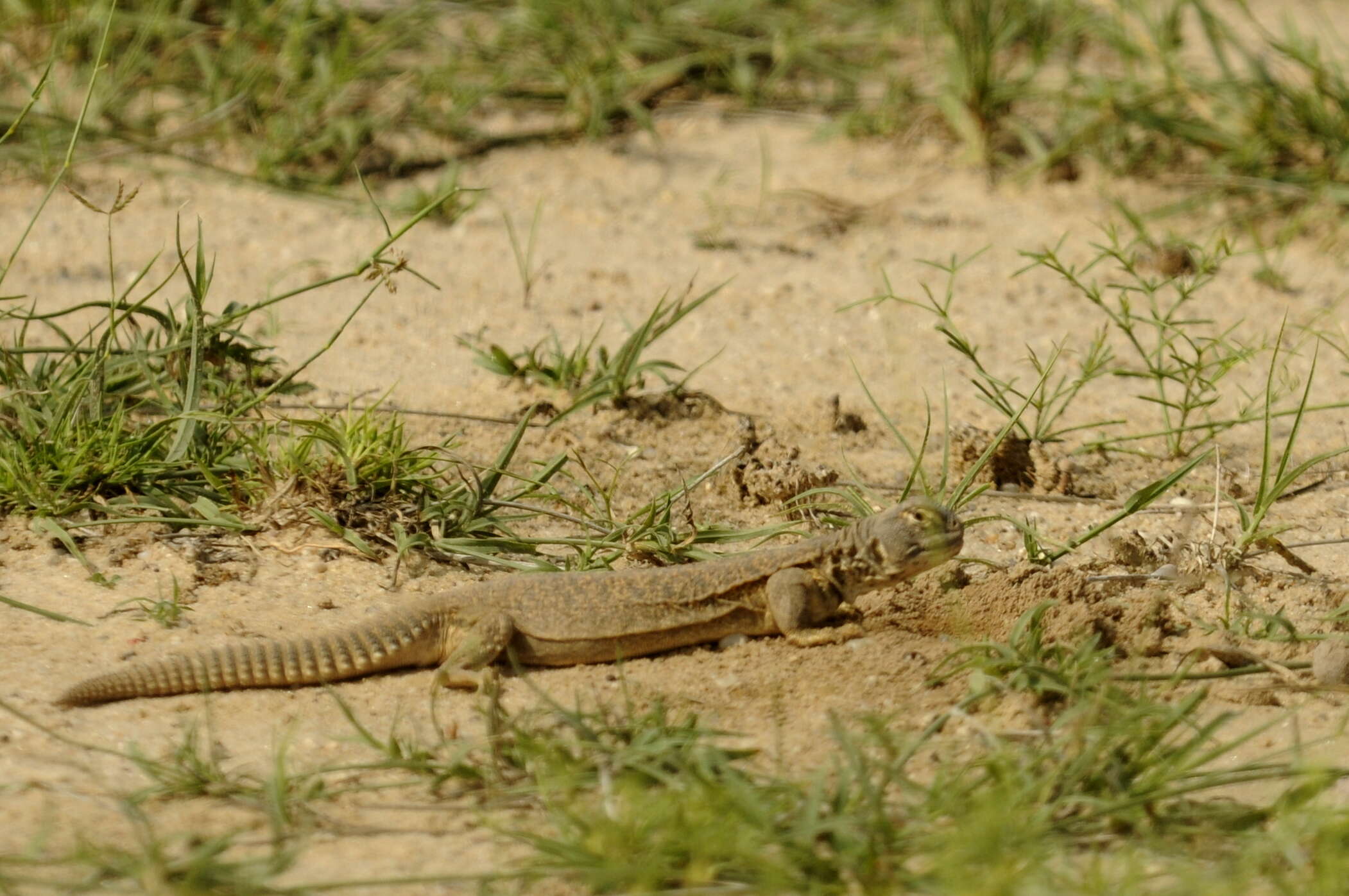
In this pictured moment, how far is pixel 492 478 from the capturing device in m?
5.08

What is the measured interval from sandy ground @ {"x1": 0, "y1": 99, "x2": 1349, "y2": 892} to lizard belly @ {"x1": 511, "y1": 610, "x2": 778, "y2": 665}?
2.0 inches

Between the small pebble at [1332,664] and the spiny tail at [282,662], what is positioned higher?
the spiny tail at [282,662]

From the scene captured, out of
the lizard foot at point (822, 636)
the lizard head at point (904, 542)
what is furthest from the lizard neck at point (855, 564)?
the lizard foot at point (822, 636)

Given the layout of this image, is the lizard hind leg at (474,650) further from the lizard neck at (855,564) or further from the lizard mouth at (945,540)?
the lizard mouth at (945,540)

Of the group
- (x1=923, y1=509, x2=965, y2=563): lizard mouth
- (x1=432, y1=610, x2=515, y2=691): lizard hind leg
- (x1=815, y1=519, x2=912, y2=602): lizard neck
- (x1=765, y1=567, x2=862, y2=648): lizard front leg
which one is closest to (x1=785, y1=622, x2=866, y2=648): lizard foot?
(x1=765, y1=567, x2=862, y2=648): lizard front leg

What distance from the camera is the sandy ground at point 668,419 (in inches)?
155

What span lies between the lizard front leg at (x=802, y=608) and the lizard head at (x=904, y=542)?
116 millimetres

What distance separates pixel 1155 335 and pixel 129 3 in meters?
5.82

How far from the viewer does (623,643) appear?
449 centimetres

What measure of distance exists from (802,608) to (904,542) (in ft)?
1.21

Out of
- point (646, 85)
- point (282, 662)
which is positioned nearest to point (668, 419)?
point (282, 662)

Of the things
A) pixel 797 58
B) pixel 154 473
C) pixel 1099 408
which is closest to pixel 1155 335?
pixel 1099 408

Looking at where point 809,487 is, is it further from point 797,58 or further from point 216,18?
point 216,18

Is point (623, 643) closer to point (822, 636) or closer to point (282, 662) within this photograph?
point (822, 636)
